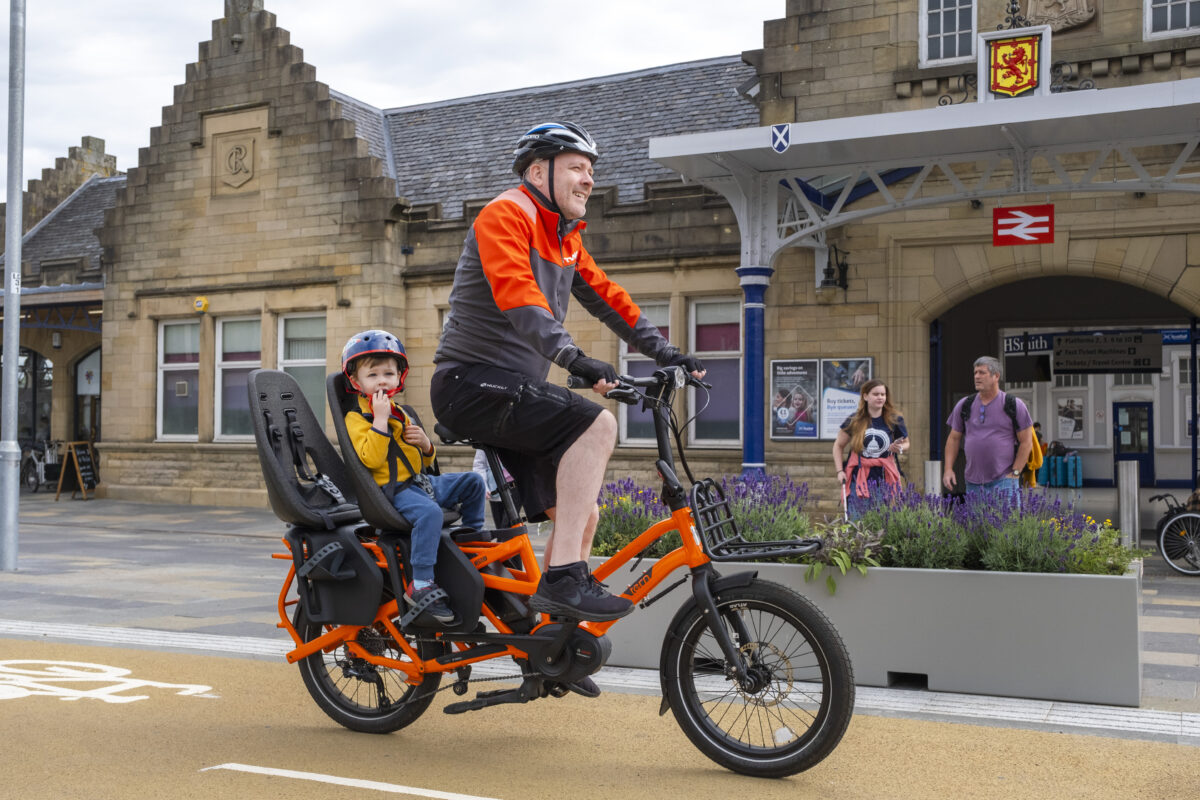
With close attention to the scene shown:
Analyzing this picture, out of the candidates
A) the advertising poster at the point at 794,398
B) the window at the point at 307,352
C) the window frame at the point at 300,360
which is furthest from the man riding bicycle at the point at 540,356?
the window at the point at 307,352

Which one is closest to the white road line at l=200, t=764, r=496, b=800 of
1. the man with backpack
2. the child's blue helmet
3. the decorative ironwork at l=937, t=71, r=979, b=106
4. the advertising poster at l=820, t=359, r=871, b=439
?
the child's blue helmet

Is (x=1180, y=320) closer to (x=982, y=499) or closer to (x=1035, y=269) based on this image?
(x=1035, y=269)

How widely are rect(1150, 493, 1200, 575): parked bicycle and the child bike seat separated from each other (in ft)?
30.4

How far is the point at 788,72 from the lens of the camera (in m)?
16.4

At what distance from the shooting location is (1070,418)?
2783cm

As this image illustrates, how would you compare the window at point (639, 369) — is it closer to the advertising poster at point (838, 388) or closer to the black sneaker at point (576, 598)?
the advertising poster at point (838, 388)

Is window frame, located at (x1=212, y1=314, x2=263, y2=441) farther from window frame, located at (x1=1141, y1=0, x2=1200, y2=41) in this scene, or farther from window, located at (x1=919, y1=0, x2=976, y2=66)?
window frame, located at (x1=1141, y1=0, x2=1200, y2=41)

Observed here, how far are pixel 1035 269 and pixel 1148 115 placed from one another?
353 cm

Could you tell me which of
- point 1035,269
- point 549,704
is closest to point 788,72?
point 1035,269

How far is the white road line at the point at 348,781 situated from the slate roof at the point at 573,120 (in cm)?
1427

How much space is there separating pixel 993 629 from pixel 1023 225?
884 cm

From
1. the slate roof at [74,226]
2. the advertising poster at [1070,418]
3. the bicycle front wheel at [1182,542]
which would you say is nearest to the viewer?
the bicycle front wheel at [1182,542]

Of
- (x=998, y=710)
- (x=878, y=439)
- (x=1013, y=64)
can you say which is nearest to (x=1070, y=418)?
(x=1013, y=64)

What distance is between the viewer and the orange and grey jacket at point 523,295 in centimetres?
448
